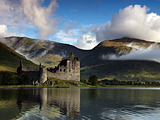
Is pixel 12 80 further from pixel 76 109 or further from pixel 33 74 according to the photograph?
pixel 76 109

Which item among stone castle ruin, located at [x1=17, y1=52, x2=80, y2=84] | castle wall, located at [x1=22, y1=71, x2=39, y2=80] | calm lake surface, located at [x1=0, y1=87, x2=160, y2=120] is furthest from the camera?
castle wall, located at [x1=22, y1=71, x2=39, y2=80]

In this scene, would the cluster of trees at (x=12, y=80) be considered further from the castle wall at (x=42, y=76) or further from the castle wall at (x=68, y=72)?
the castle wall at (x=68, y=72)

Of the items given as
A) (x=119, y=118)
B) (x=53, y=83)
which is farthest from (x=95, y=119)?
(x=53, y=83)

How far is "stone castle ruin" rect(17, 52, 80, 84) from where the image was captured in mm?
133200

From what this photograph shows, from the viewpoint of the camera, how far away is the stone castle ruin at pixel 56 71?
133 meters

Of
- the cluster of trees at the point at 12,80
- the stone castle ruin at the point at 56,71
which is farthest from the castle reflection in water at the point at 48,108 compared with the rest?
the stone castle ruin at the point at 56,71

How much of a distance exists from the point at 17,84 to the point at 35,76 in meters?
13.2

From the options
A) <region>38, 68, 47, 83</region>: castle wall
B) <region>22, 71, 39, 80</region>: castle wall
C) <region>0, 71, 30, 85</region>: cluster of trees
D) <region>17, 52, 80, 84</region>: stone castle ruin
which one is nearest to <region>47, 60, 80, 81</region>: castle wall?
<region>17, 52, 80, 84</region>: stone castle ruin

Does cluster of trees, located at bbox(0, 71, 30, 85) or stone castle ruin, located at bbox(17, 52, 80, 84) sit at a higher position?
stone castle ruin, located at bbox(17, 52, 80, 84)

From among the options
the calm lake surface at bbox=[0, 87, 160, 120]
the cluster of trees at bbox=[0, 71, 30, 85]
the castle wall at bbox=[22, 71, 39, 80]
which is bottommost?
the calm lake surface at bbox=[0, 87, 160, 120]

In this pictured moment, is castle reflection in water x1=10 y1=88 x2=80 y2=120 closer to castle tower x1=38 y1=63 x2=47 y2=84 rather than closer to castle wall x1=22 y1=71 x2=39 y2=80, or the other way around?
castle tower x1=38 y1=63 x2=47 y2=84

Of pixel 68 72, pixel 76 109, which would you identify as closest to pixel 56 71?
pixel 68 72

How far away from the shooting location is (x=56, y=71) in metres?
155

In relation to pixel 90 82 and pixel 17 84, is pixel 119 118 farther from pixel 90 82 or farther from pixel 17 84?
pixel 90 82
